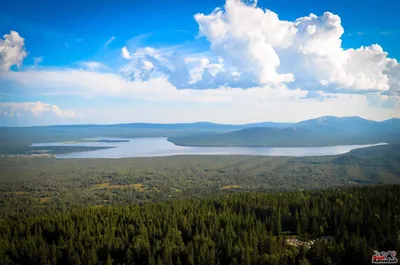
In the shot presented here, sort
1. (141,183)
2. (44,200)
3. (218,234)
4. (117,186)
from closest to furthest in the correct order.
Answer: (218,234) < (44,200) < (117,186) < (141,183)

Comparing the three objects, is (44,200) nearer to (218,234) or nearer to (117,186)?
(117,186)

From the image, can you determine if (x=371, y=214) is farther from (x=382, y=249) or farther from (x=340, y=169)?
(x=340, y=169)

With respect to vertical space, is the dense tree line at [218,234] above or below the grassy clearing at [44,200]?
above

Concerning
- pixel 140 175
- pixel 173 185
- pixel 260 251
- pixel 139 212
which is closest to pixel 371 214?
pixel 260 251

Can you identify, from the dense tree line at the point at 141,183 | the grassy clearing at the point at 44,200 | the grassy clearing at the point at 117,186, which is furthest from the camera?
the grassy clearing at the point at 117,186

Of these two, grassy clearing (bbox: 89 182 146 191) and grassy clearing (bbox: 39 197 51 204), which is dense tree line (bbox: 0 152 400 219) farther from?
grassy clearing (bbox: 89 182 146 191)

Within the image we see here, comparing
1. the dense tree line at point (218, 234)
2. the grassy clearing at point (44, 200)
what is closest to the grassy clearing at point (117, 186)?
the grassy clearing at point (44, 200)

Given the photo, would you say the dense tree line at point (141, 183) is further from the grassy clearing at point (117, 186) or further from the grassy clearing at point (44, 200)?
the grassy clearing at point (117, 186)

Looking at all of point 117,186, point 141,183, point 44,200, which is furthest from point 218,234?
point 141,183

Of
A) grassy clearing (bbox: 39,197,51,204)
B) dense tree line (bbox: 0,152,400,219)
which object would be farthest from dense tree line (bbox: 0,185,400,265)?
grassy clearing (bbox: 39,197,51,204)
